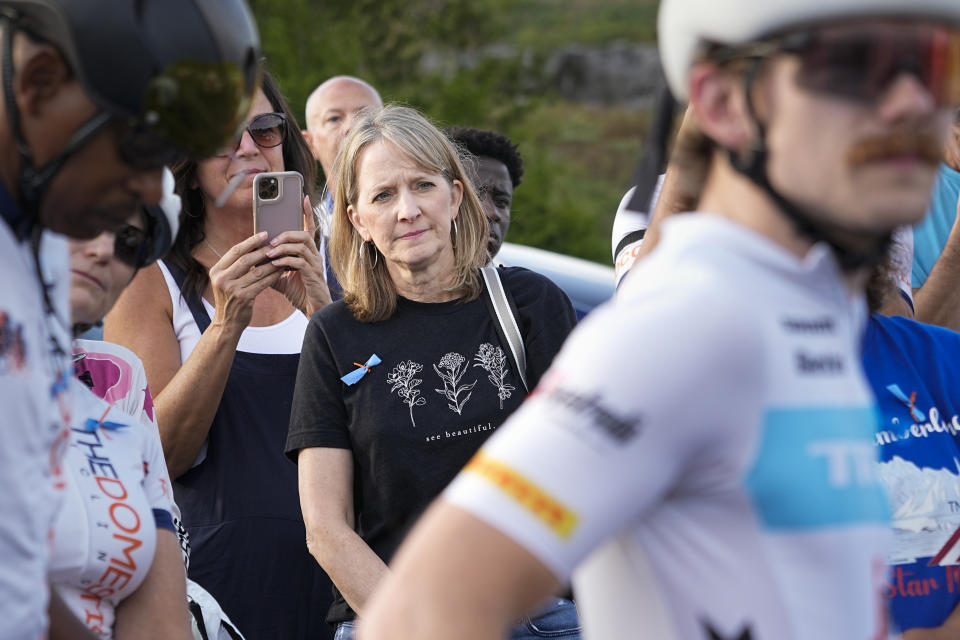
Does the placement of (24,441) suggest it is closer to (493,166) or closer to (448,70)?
(493,166)

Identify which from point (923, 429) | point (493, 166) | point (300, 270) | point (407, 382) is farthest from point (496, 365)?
point (493, 166)

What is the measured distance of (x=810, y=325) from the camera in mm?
1402

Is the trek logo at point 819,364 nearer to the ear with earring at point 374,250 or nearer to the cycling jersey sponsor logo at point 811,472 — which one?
the cycling jersey sponsor logo at point 811,472

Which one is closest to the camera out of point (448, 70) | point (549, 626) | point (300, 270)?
point (549, 626)

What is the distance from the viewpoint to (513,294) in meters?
3.52

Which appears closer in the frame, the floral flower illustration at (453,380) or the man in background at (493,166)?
the floral flower illustration at (453,380)

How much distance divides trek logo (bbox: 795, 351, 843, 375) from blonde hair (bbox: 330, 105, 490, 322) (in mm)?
2146

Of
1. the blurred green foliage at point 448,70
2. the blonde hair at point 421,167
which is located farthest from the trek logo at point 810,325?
the blurred green foliage at point 448,70

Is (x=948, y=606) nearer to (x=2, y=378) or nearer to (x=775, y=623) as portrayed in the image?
(x=775, y=623)

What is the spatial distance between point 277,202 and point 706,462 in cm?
274

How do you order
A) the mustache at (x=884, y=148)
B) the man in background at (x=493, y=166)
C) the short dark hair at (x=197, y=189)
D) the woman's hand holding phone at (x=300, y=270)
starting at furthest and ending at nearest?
1. the man in background at (x=493, y=166)
2. the short dark hair at (x=197, y=189)
3. the woman's hand holding phone at (x=300, y=270)
4. the mustache at (x=884, y=148)

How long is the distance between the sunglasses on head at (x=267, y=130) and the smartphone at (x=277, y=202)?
9.6 inches

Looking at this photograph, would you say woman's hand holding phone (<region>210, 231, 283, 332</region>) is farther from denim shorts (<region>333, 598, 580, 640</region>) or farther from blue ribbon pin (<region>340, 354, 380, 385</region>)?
denim shorts (<region>333, 598, 580, 640</region>)

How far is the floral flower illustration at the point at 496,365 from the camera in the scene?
3312 millimetres
